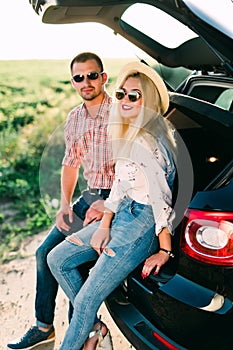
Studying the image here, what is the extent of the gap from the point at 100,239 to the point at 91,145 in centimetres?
47

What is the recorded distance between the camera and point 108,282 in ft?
7.48

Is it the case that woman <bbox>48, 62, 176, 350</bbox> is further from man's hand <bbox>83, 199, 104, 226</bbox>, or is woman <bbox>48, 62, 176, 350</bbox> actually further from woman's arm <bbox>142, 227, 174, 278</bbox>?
man's hand <bbox>83, 199, 104, 226</bbox>

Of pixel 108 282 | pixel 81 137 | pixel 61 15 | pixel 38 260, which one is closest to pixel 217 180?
pixel 108 282

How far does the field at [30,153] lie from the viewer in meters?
3.20

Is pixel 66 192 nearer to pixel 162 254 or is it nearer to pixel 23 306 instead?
pixel 162 254

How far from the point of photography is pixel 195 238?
2.06 meters

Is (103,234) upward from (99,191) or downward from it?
downward

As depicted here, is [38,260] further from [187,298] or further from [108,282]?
[187,298]

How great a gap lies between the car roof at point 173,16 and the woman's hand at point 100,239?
851 mm

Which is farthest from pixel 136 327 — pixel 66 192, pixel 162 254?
pixel 66 192

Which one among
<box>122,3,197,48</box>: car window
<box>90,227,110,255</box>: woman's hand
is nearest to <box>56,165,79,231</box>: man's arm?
<box>90,227,110,255</box>: woman's hand

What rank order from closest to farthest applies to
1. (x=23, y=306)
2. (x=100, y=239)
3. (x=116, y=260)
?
(x=116, y=260), (x=100, y=239), (x=23, y=306)

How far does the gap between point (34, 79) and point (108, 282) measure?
9345mm

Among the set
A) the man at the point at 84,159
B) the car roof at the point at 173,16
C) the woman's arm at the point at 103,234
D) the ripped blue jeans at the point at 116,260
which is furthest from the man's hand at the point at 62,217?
the car roof at the point at 173,16
